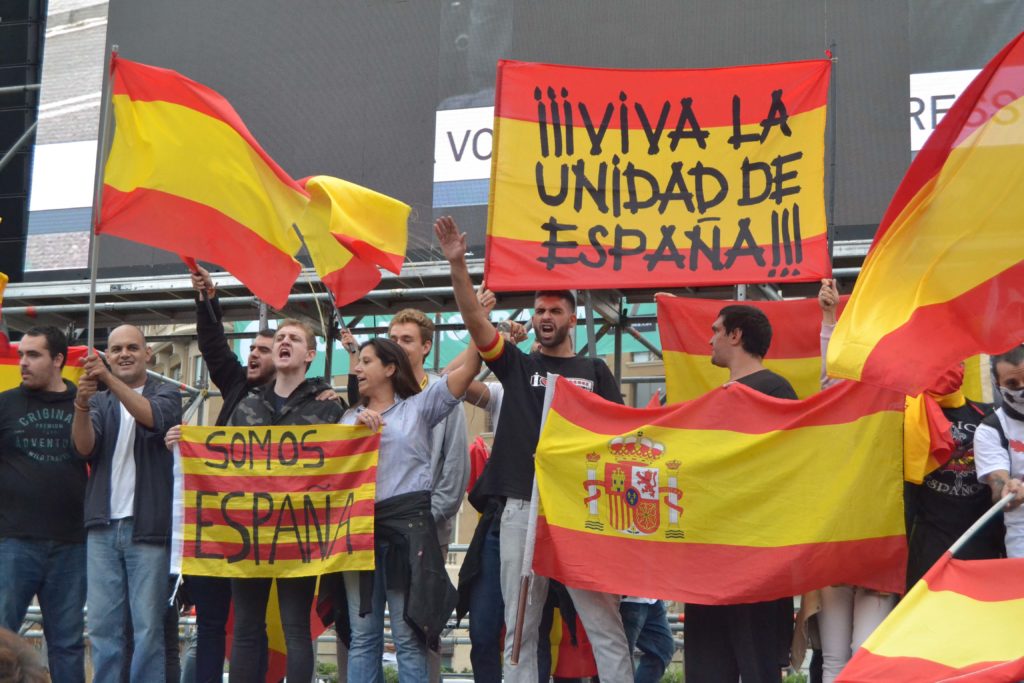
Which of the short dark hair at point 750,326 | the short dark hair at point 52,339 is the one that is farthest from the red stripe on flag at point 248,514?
the short dark hair at point 750,326

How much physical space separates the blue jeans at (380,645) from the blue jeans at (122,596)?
1042 millimetres

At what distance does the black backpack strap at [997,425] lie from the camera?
582cm

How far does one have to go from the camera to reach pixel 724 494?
6062 mm

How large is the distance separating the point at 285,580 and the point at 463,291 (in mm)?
1641

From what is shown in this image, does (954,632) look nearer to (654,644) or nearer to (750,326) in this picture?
(750,326)

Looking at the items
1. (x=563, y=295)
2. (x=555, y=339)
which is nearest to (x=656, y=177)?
(x=563, y=295)

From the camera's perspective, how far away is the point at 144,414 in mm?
6816

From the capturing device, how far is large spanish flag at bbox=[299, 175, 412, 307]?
741cm

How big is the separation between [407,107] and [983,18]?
178 inches

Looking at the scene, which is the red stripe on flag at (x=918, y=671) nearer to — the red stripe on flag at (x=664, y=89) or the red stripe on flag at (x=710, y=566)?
the red stripe on flag at (x=710, y=566)

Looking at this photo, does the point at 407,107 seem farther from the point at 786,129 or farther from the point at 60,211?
the point at 786,129

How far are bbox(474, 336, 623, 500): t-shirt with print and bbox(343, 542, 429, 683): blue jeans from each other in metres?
0.68

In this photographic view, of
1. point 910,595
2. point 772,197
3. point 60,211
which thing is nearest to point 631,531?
point 910,595

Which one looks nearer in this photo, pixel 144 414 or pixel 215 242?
pixel 144 414
